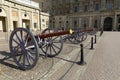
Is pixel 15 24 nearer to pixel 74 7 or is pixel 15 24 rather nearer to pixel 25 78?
pixel 25 78

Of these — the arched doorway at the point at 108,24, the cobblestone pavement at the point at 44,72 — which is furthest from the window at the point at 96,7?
the cobblestone pavement at the point at 44,72

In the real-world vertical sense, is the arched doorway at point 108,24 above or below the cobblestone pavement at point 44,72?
above

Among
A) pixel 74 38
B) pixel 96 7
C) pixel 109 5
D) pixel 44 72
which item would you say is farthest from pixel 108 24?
pixel 44 72

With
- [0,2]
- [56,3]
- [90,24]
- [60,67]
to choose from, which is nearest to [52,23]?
[56,3]

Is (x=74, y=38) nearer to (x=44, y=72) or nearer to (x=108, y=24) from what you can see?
(x=44, y=72)

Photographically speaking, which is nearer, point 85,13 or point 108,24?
point 108,24

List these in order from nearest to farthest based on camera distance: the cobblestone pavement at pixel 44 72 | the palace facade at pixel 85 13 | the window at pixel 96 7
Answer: the cobblestone pavement at pixel 44 72
the palace facade at pixel 85 13
the window at pixel 96 7

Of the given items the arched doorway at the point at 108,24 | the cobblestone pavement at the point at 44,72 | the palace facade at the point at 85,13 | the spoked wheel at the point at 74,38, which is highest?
the palace facade at the point at 85,13

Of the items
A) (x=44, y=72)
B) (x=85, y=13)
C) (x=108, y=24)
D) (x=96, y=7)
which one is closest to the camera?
(x=44, y=72)

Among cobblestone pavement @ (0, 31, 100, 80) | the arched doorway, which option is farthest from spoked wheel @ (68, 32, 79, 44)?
the arched doorway

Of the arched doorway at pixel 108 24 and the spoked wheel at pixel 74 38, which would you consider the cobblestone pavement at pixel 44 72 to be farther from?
the arched doorway at pixel 108 24

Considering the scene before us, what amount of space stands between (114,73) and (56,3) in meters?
54.7

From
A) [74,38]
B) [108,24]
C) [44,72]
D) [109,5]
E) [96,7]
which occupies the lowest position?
[44,72]

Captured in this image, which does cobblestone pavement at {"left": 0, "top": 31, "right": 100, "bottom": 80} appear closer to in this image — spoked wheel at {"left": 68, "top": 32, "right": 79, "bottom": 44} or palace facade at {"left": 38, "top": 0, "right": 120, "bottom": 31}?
spoked wheel at {"left": 68, "top": 32, "right": 79, "bottom": 44}
